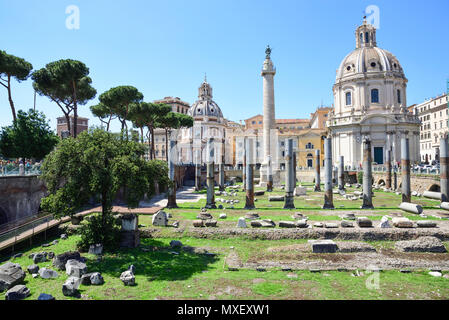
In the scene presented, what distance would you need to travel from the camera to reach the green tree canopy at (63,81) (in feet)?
87.7

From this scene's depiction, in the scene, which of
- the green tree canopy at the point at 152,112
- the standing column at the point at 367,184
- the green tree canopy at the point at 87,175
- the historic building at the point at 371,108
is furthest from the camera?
the historic building at the point at 371,108

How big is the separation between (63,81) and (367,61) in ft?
149

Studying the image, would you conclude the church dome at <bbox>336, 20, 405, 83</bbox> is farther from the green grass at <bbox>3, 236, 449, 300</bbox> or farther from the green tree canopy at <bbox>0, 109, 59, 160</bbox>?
the green grass at <bbox>3, 236, 449, 300</bbox>

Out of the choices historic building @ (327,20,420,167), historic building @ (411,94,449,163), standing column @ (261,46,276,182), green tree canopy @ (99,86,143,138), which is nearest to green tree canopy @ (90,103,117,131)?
green tree canopy @ (99,86,143,138)

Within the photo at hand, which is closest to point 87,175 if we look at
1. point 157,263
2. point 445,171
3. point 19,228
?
point 157,263

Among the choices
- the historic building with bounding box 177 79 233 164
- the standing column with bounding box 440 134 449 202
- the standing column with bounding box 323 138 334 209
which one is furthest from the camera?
the historic building with bounding box 177 79 233 164

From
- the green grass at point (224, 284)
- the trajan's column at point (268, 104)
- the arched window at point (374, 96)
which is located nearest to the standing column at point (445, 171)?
the green grass at point (224, 284)

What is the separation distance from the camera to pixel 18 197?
1773cm

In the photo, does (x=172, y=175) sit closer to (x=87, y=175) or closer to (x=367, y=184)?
(x=87, y=175)

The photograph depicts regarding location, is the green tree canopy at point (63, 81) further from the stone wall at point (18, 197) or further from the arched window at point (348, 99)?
the arched window at point (348, 99)

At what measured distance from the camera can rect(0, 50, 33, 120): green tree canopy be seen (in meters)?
23.5

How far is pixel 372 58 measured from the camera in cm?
4934

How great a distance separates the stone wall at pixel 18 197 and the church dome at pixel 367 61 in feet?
157
